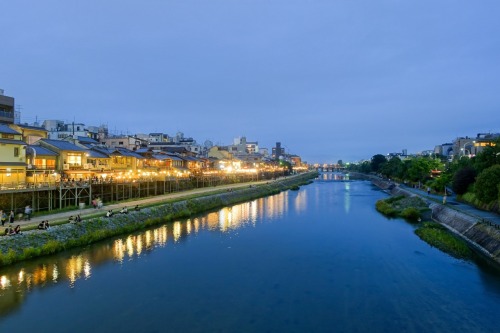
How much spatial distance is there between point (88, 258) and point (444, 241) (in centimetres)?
2863

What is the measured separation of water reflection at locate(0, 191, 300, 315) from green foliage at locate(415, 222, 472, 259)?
1789cm

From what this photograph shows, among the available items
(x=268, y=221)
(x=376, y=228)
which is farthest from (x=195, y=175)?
(x=376, y=228)

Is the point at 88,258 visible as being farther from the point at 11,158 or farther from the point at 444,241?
the point at 444,241

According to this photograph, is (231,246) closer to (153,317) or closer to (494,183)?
(153,317)

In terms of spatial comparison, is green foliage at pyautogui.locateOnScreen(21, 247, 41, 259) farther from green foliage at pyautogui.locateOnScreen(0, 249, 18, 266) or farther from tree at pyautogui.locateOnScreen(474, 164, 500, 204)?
tree at pyautogui.locateOnScreen(474, 164, 500, 204)

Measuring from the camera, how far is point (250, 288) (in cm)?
1955

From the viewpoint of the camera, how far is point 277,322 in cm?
1564

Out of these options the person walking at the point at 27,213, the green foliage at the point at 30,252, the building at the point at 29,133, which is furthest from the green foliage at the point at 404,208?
the building at the point at 29,133

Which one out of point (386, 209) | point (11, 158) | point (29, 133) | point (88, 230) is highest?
point (29, 133)

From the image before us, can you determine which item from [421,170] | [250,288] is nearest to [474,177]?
[421,170]

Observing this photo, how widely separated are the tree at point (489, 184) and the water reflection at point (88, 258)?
23.1 meters

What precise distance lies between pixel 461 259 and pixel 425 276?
554cm

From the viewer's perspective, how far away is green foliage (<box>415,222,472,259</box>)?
84.9 feet

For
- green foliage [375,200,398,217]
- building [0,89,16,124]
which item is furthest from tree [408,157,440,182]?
building [0,89,16,124]
